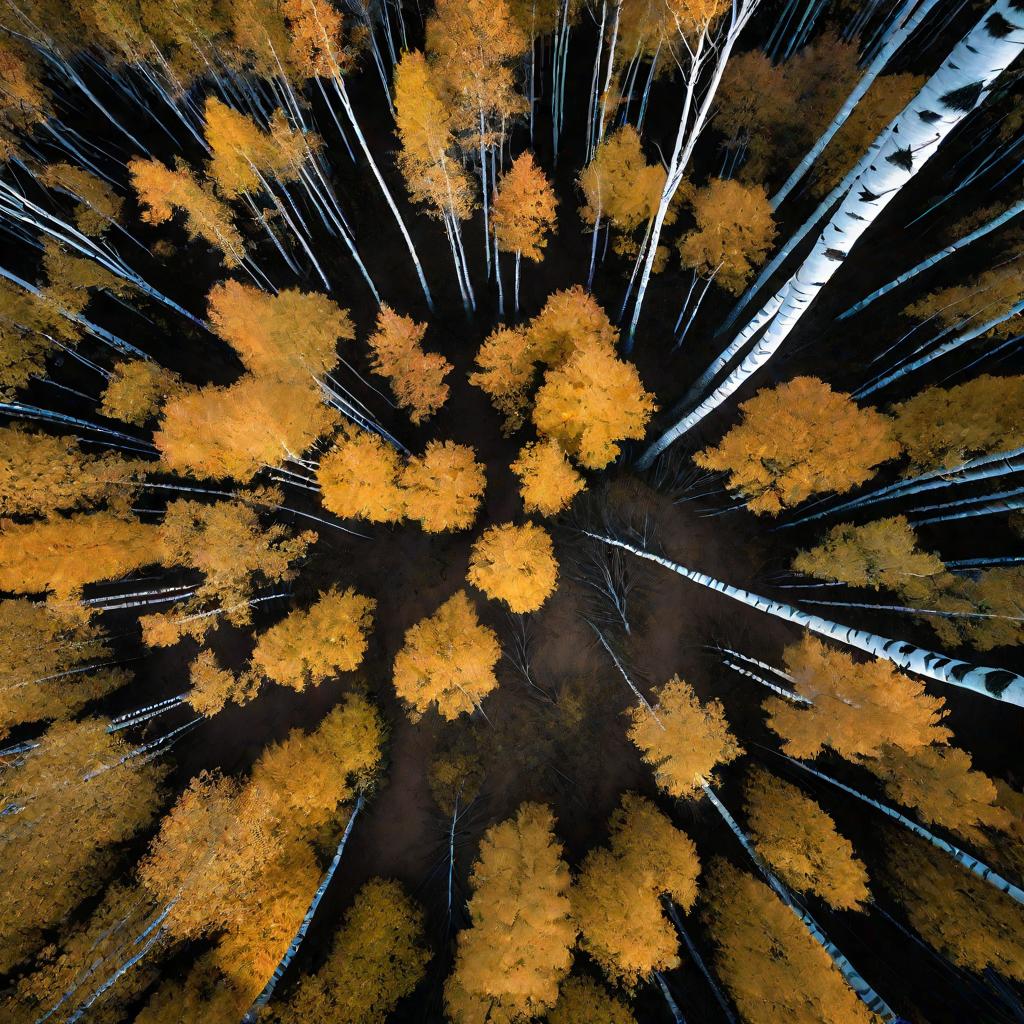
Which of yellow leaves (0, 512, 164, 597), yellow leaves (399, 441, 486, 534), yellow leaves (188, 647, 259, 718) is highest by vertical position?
yellow leaves (399, 441, 486, 534)

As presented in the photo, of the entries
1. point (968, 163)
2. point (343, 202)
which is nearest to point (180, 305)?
point (343, 202)

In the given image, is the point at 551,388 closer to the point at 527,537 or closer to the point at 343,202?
the point at 527,537

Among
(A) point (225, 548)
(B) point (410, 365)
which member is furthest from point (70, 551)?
(B) point (410, 365)

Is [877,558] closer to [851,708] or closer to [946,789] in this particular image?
[851,708]

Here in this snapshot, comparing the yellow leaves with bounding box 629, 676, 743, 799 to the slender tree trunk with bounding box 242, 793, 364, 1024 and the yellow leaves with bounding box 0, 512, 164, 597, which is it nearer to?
the slender tree trunk with bounding box 242, 793, 364, 1024

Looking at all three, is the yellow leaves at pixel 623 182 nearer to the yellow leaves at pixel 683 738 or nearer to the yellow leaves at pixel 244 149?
the yellow leaves at pixel 244 149


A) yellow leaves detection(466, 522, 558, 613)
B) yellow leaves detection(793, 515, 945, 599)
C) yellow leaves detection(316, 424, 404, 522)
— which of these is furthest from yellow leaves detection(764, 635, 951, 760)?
yellow leaves detection(316, 424, 404, 522)

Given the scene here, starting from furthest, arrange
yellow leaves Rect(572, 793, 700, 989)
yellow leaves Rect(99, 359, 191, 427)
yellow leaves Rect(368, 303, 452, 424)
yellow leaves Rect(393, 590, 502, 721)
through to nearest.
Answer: yellow leaves Rect(99, 359, 191, 427)
yellow leaves Rect(368, 303, 452, 424)
yellow leaves Rect(393, 590, 502, 721)
yellow leaves Rect(572, 793, 700, 989)
